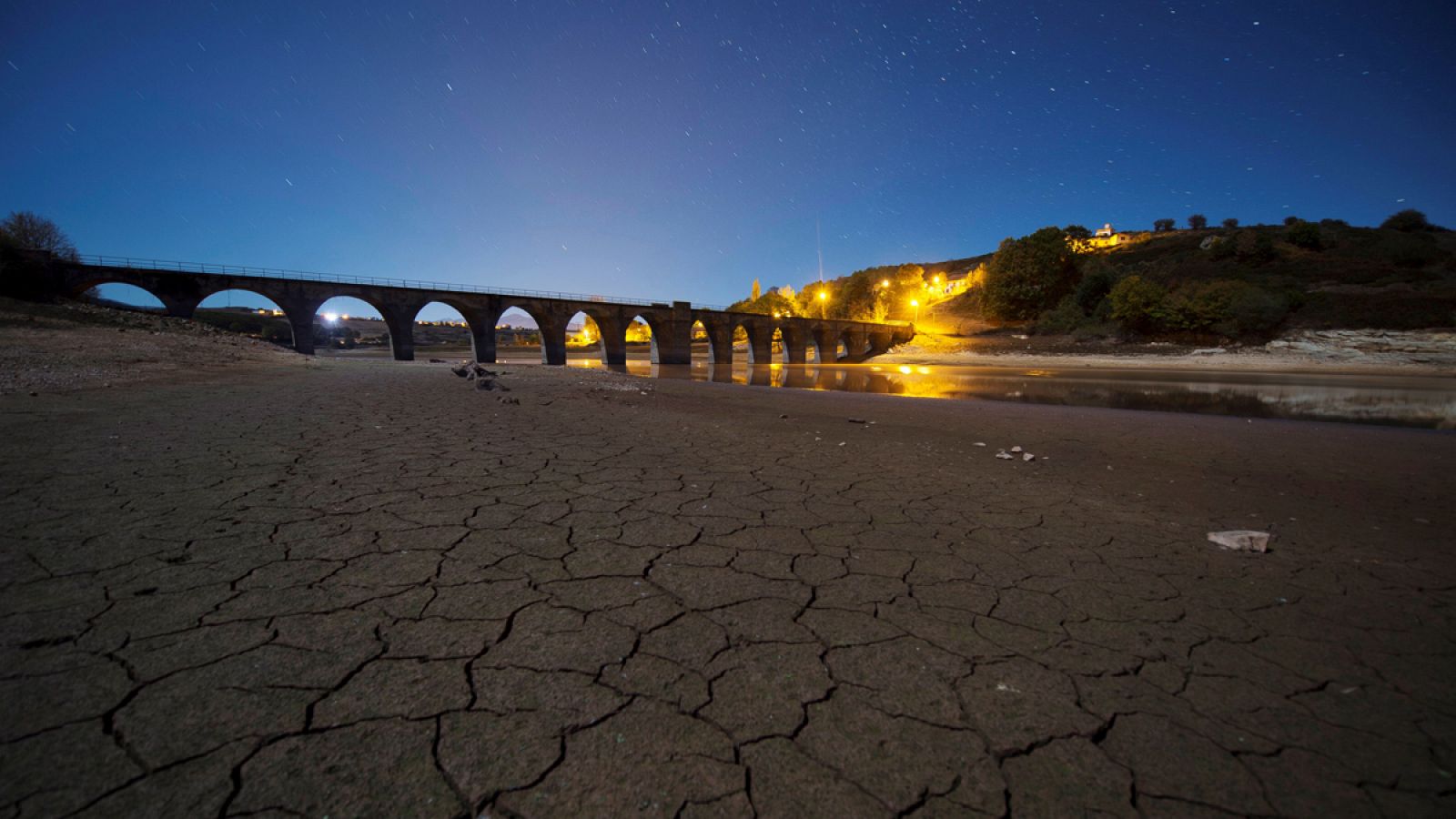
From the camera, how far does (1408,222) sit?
188 feet

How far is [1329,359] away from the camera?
26125 mm

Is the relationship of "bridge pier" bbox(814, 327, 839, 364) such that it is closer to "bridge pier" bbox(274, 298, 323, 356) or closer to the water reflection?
the water reflection

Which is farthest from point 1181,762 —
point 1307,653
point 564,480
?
point 564,480

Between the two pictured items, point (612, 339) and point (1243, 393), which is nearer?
point (1243, 393)

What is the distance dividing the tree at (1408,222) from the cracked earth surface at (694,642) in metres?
92.7

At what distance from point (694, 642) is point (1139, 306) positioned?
45.7 metres

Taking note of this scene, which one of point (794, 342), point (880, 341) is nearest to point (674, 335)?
point (794, 342)

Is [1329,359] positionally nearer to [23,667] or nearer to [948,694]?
[948,694]

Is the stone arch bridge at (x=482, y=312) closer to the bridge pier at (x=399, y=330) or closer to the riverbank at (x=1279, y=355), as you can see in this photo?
the bridge pier at (x=399, y=330)

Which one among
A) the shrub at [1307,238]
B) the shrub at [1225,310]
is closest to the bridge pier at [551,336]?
the shrub at [1225,310]

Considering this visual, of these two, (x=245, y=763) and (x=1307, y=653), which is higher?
(x=245, y=763)

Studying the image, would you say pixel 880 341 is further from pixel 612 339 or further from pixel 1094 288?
pixel 612 339

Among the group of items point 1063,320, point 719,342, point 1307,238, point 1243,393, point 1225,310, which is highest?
point 1307,238

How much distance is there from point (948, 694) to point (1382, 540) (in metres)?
3.89
